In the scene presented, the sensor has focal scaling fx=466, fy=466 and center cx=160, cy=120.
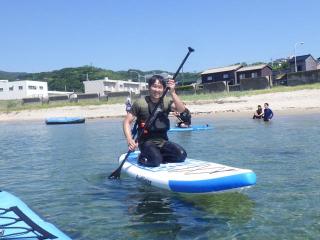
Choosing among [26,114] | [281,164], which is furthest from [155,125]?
[26,114]

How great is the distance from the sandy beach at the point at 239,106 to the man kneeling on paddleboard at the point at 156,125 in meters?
26.2

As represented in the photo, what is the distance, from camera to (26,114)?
5591 centimetres

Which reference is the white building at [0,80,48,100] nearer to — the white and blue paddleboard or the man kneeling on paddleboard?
the man kneeling on paddleboard

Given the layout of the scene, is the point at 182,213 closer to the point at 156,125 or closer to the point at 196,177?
the point at 196,177

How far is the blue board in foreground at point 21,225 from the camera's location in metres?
4.72

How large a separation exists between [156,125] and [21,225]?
395 cm

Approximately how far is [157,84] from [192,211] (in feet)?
9.50

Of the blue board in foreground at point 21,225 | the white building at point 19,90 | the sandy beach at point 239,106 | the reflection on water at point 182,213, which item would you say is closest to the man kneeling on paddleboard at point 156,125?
the reflection on water at point 182,213

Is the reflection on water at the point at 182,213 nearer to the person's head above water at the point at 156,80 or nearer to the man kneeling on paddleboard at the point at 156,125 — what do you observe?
the man kneeling on paddleboard at the point at 156,125

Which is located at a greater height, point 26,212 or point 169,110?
point 169,110

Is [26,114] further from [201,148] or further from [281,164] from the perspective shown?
[281,164]

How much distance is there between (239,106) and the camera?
131 feet

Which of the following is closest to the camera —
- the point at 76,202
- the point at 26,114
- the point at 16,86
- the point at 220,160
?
the point at 76,202

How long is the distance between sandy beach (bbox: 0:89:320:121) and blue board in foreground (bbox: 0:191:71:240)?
29.8m
